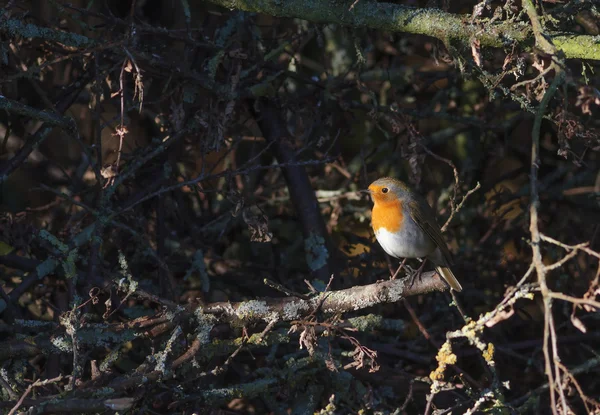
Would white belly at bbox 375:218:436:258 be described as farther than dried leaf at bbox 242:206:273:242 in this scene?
Yes

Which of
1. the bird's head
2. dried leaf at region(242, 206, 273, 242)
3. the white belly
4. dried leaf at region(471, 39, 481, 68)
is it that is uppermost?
dried leaf at region(471, 39, 481, 68)

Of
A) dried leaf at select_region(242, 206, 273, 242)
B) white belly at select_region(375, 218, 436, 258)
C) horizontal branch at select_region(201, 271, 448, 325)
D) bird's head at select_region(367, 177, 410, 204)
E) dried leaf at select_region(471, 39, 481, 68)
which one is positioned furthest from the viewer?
bird's head at select_region(367, 177, 410, 204)

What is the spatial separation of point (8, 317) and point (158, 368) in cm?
98

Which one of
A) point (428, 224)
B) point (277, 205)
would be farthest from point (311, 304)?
point (277, 205)

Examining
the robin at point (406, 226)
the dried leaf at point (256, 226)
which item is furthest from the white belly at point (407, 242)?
the dried leaf at point (256, 226)

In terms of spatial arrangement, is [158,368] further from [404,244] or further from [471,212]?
[471,212]

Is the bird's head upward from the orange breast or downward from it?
upward

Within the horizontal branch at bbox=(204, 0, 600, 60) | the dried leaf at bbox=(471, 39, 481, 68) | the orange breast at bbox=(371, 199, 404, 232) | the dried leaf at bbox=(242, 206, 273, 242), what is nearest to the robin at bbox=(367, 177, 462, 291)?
the orange breast at bbox=(371, 199, 404, 232)

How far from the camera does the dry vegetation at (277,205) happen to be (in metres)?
2.76

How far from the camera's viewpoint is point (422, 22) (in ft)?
9.75

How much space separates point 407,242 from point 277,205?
1209 millimetres

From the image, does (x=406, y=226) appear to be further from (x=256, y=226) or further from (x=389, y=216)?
(x=256, y=226)

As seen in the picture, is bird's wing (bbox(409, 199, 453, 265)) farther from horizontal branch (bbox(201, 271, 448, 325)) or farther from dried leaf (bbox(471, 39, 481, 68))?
dried leaf (bbox(471, 39, 481, 68))

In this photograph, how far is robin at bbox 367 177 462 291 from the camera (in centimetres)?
375
